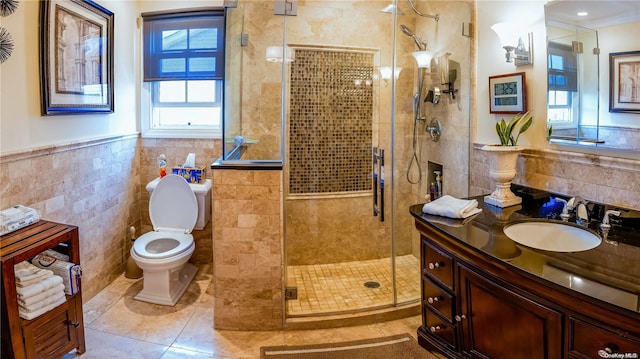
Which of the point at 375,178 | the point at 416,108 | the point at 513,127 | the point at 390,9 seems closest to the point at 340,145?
the point at 375,178

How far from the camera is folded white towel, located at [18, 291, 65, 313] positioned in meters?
1.79

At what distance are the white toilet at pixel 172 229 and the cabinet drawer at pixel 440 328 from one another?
1.75 metres

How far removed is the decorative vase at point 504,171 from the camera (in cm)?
210

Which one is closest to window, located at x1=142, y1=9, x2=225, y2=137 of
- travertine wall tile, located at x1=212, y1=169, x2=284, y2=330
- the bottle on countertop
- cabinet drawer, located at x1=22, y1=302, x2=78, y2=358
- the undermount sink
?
the bottle on countertop

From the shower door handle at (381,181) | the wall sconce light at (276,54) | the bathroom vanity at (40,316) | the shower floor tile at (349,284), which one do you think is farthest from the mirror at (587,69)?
the bathroom vanity at (40,316)

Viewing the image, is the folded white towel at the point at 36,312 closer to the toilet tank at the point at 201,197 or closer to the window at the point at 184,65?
the toilet tank at the point at 201,197

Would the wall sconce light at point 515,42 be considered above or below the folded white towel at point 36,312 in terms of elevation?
above

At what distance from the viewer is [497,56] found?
242 centimetres

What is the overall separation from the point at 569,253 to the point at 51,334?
8.04ft

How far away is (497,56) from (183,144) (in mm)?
2544

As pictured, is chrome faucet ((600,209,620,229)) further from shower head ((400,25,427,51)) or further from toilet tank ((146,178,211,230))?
toilet tank ((146,178,211,230))

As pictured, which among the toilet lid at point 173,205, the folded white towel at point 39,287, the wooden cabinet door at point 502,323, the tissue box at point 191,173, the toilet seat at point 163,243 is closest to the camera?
the wooden cabinet door at point 502,323

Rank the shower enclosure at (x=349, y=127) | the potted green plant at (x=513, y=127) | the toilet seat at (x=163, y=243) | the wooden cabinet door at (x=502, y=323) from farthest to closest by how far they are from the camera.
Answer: the shower enclosure at (x=349, y=127)
the toilet seat at (x=163, y=243)
the potted green plant at (x=513, y=127)
the wooden cabinet door at (x=502, y=323)

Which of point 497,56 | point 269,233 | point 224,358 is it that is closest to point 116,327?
point 224,358
